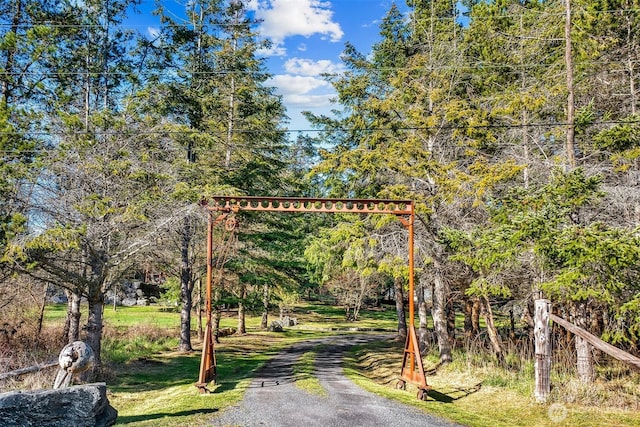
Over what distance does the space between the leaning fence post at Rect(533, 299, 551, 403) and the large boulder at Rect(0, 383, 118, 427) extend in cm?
689

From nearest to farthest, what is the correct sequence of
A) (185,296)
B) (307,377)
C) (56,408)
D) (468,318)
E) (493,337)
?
1. (56,408)
2. (307,377)
3. (493,337)
4. (185,296)
5. (468,318)

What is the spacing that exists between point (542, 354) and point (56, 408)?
24.3 ft

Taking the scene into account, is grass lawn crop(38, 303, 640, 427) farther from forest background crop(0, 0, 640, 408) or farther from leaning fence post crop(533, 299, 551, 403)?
forest background crop(0, 0, 640, 408)

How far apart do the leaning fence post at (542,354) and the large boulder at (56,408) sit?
689 centimetres

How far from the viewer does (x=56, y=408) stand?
5.58 m

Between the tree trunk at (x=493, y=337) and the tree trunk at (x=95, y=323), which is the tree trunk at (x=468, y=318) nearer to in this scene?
the tree trunk at (x=493, y=337)

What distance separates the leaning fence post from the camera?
7.19m

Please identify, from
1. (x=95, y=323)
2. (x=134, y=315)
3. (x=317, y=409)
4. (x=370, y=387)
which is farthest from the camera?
(x=134, y=315)

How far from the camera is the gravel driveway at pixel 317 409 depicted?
629 cm

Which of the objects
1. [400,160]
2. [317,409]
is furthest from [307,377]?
[400,160]

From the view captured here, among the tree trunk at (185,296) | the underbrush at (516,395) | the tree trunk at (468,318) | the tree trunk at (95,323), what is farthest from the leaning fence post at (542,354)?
the tree trunk at (185,296)

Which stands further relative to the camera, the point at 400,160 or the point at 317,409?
the point at 400,160

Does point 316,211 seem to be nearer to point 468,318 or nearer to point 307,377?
point 307,377

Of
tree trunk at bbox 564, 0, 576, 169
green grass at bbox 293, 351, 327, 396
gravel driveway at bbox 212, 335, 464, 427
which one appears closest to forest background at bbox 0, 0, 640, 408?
tree trunk at bbox 564, 0, 576, 169
